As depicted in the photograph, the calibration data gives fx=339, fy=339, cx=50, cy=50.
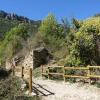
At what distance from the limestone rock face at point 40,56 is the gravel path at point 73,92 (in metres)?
14.2

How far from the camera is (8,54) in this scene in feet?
159

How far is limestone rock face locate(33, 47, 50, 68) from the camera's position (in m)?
36.8

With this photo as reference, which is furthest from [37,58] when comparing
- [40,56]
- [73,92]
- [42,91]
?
[73,92]

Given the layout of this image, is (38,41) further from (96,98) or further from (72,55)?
(96,98)

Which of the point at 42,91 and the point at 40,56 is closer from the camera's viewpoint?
the point at 42,91

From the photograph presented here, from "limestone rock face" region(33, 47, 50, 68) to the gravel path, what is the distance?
14220 mm

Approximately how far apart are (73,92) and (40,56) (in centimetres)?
1812

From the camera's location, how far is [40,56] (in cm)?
3753

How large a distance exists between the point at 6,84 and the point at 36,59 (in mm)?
15473

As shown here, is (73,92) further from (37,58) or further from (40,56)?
(40,56)

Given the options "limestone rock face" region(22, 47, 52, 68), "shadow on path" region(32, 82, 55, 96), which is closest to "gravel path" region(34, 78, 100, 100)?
"shadow on path" region(32, 82, 55, 96)

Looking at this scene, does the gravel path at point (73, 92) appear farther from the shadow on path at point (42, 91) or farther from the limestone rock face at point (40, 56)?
the limestone rock face at point (40, 56)

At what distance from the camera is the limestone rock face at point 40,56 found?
3681 centimetres

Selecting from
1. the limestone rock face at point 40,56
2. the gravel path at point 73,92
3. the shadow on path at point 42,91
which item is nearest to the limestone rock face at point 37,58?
the limestone rock face at point 40,56
